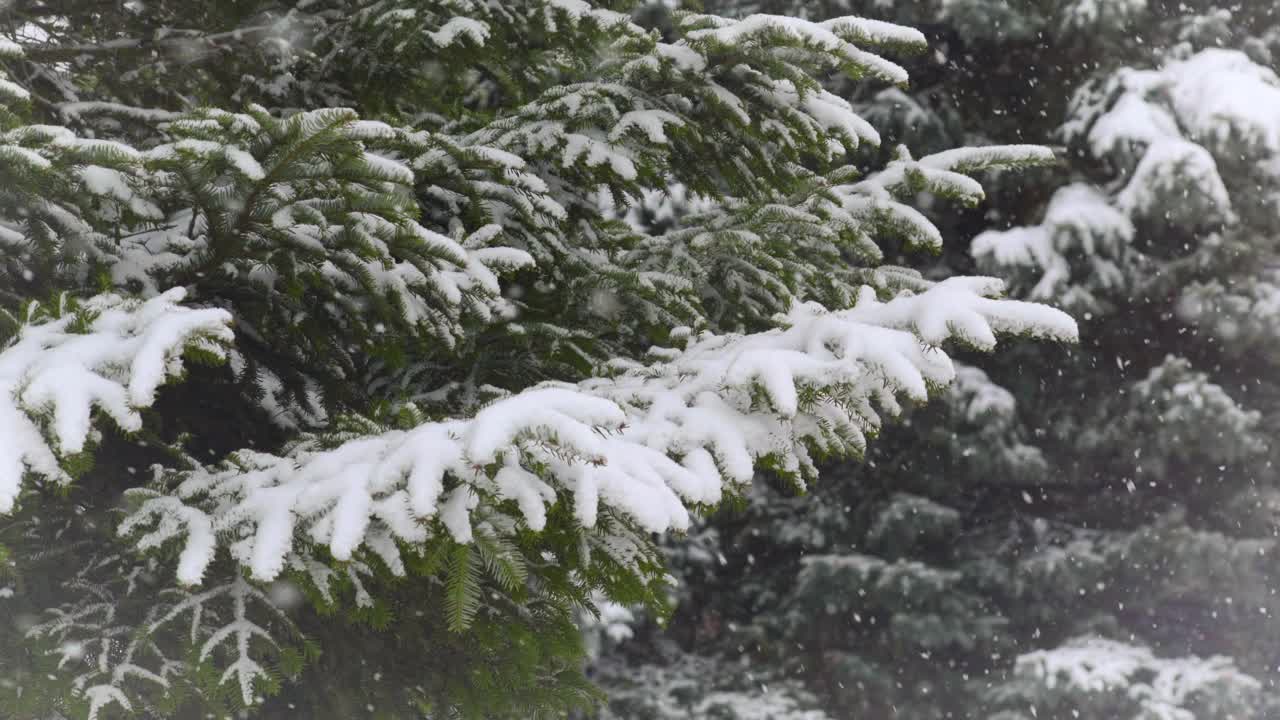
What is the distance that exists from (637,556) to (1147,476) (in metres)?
7.65

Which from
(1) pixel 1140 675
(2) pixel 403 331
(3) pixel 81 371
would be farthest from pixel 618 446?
(1) pixel 1140 675

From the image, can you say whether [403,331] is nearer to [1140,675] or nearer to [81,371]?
[81,371]

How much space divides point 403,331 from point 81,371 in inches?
39.8

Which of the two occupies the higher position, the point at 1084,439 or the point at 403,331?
the point at 403,331

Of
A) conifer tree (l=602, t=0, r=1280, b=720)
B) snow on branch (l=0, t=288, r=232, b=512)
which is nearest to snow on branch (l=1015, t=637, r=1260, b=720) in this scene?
conifer tree (l=602, t=0, r=1280, b=720)

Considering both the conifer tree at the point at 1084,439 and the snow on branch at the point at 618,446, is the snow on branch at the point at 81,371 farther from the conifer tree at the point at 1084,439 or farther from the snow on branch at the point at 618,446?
the conifer tree at the point at 1084,439

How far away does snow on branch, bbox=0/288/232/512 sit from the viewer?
1464 mm

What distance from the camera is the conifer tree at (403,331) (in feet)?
5.28

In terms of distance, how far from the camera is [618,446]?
63.1 inches

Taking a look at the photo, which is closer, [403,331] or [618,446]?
[618,446]

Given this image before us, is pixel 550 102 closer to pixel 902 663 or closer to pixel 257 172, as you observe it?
pixel 257 172

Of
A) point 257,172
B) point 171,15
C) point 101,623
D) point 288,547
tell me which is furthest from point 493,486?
point 171,15

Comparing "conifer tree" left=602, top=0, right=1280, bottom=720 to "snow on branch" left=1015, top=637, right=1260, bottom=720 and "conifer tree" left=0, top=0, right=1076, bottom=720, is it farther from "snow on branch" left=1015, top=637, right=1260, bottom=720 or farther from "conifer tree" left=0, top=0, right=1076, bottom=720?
"conifer tree" left=0, top=0, right=1076, bottom=720

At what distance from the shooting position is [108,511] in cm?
236
